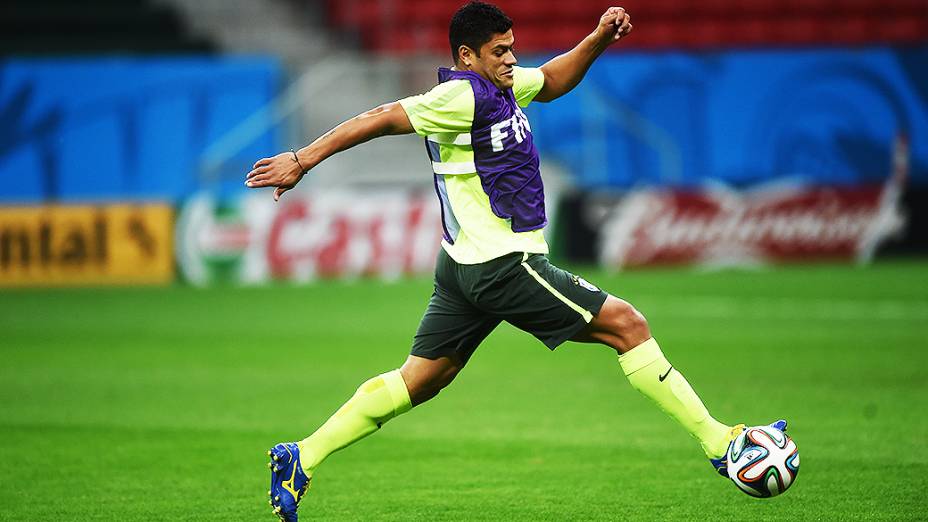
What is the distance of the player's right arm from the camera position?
562cm

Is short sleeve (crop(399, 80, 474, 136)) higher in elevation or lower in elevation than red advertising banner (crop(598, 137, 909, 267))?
higher

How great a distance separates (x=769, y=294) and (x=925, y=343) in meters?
4.53

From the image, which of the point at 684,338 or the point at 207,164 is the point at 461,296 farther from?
the point at 207,164

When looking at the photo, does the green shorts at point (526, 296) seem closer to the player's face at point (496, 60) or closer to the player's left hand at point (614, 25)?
the player's face at point (496, 60)

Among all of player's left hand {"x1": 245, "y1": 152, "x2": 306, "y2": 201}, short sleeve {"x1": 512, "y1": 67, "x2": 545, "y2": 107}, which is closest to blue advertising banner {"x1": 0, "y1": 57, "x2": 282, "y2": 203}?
short sleeve {"x1": 512, "y1": 67, "x2": 545, "y2": 107}

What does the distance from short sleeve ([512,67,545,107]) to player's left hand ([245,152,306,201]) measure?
46.5 inches

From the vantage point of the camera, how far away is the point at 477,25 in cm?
597

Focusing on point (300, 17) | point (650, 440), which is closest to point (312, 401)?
point (650, 440)

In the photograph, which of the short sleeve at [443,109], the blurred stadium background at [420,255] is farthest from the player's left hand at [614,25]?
the blurred stadium background at [420,255]

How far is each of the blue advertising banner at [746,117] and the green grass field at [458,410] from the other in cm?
675

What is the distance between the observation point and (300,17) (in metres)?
26.0

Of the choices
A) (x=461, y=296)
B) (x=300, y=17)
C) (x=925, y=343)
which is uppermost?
(x=300, y=17)

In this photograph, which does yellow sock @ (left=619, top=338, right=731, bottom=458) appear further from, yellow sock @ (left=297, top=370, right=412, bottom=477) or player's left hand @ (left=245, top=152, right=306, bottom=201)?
player's left hand @ (left=245, top=152, right=306, bottom=201)

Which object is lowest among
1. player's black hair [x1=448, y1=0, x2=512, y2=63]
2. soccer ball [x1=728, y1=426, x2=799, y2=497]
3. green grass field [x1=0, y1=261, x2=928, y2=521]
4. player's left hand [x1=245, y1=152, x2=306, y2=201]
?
green grass field [x1=0, y1=261, x2=928, y2=521]
